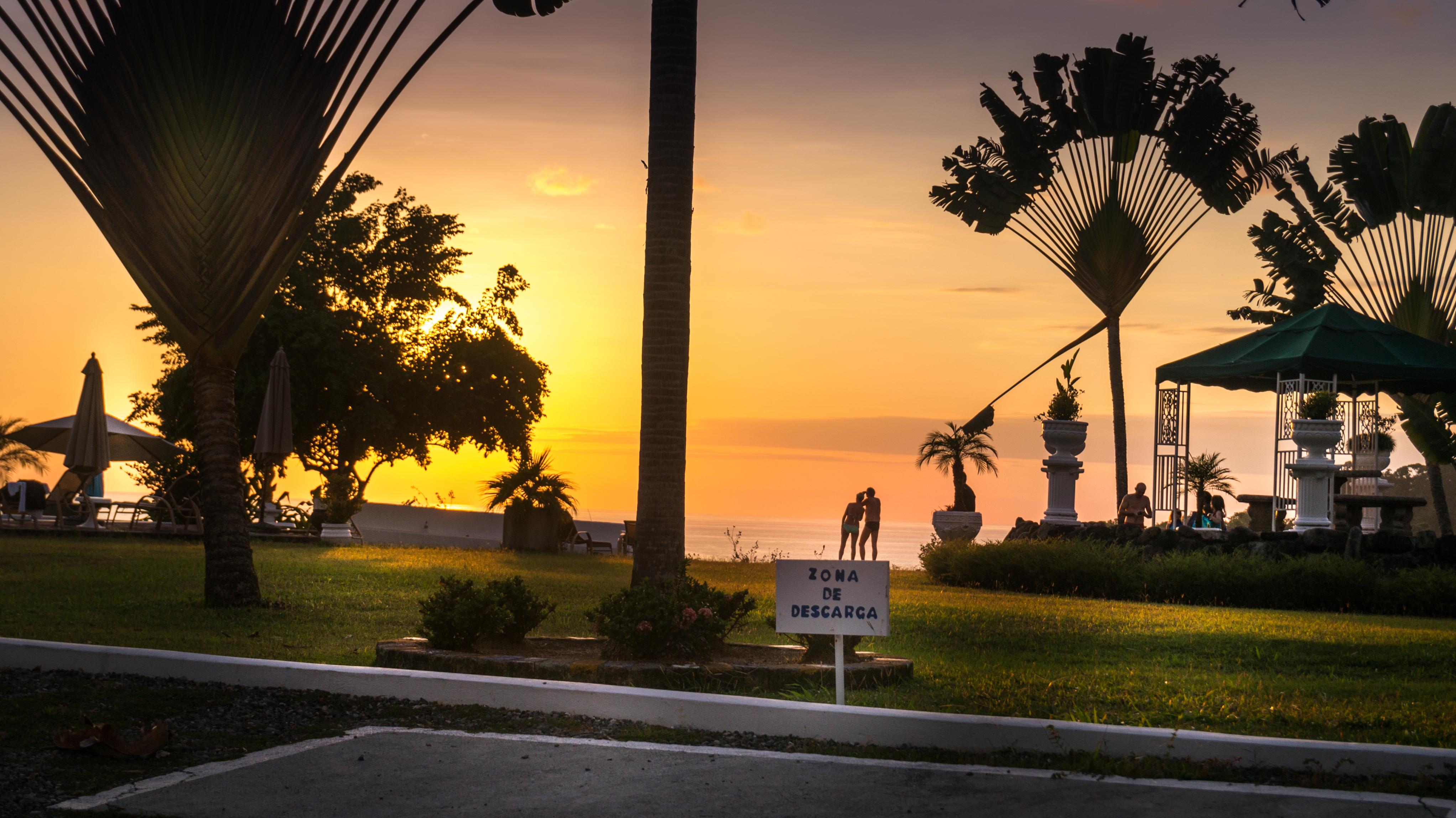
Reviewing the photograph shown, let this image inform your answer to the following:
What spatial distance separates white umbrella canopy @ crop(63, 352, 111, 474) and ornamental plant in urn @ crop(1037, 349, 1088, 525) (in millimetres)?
16990

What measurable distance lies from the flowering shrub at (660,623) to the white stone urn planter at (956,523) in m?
20.5

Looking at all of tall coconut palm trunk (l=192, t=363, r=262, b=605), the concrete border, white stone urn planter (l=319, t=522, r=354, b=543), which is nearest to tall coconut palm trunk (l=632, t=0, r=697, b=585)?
the concrete border

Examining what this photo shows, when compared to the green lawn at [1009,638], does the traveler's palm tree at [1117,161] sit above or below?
above

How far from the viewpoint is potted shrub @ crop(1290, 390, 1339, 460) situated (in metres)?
19.4

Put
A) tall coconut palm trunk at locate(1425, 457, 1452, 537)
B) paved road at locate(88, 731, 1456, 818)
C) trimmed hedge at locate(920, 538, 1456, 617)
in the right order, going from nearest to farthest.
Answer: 1. paved road at locate(88, 731, 1456, 818)
2. trimmed hedge at locate(920, 538, 1456, 617)
3. tall coconut palm trunk at locate(1425, 457, 1452, 537)

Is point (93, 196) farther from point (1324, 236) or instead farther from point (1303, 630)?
point (1324, 236)

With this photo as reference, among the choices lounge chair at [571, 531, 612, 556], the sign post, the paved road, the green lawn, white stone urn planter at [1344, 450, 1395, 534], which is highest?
white stone urn planter at [1344, 450, 1395, 534]

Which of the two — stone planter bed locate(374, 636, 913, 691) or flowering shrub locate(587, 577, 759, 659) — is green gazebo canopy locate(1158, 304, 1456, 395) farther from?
flowering shrub locate(587, 577, 759, 659)

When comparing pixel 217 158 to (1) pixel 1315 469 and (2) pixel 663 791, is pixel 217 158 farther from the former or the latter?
(1) pixel 1315 469

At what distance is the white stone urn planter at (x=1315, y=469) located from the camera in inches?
757

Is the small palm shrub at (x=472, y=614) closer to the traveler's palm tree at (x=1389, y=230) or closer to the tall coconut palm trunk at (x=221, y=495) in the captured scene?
the tall coconut palm trunk at (x=221, y=495)

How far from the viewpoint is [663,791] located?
5691 millimetres

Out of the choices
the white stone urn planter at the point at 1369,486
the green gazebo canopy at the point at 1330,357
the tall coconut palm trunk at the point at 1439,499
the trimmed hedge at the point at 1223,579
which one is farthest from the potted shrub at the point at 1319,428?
the tall coconut palm trunk at the point at 1439,499

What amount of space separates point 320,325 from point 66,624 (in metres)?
26.9
